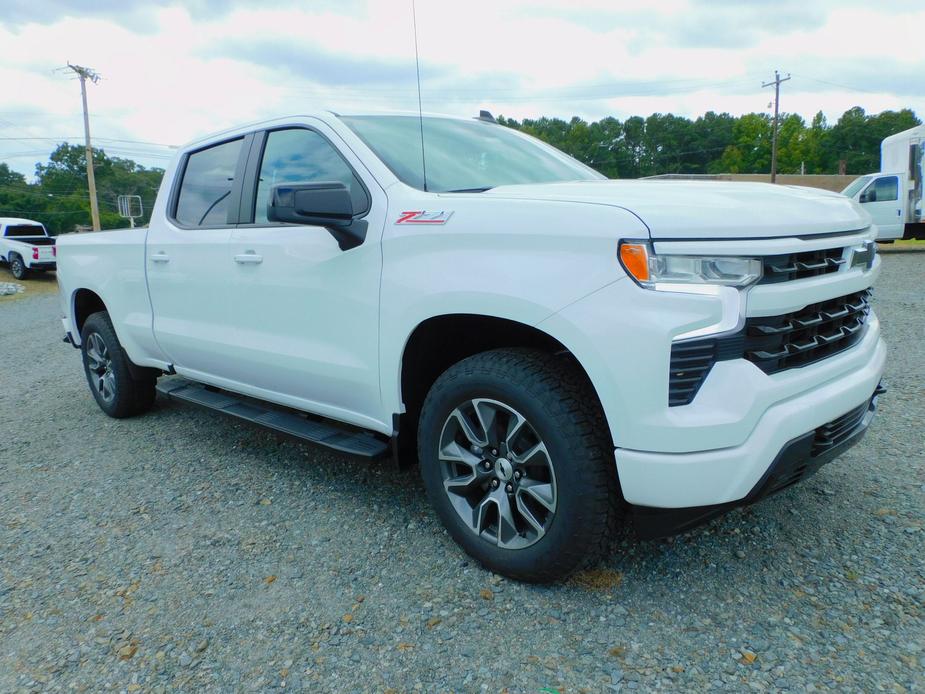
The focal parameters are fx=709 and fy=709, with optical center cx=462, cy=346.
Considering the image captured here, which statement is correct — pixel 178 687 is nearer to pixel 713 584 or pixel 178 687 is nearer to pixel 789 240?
pixel 713 584

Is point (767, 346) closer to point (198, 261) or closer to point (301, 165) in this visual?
point (301, 165)

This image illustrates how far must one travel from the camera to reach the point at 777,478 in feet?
7.44

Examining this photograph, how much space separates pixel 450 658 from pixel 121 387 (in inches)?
143

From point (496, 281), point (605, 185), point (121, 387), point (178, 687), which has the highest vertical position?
point (605, 185)

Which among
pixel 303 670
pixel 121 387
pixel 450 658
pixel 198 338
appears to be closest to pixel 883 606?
pixel 450 658

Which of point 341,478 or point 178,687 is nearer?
point 178,687

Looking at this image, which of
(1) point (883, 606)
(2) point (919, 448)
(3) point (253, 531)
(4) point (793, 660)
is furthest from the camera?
(2) point (919, 448)

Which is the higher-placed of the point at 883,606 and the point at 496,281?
the point at 496,281

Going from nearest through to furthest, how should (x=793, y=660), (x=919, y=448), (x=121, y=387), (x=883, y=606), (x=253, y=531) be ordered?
(x=793, y=660)
(x=883, y=606)
(x=253, y=531)
(x=919, y=448)
(x=121, y=387)

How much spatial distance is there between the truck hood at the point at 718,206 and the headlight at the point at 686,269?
0.21 ft

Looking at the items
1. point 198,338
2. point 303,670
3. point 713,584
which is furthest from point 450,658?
point 198,338

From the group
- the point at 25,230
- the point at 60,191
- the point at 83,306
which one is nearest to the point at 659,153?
the point at 60,191

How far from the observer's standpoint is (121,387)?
5.00 meters

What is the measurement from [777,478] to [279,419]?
239 centimetres
